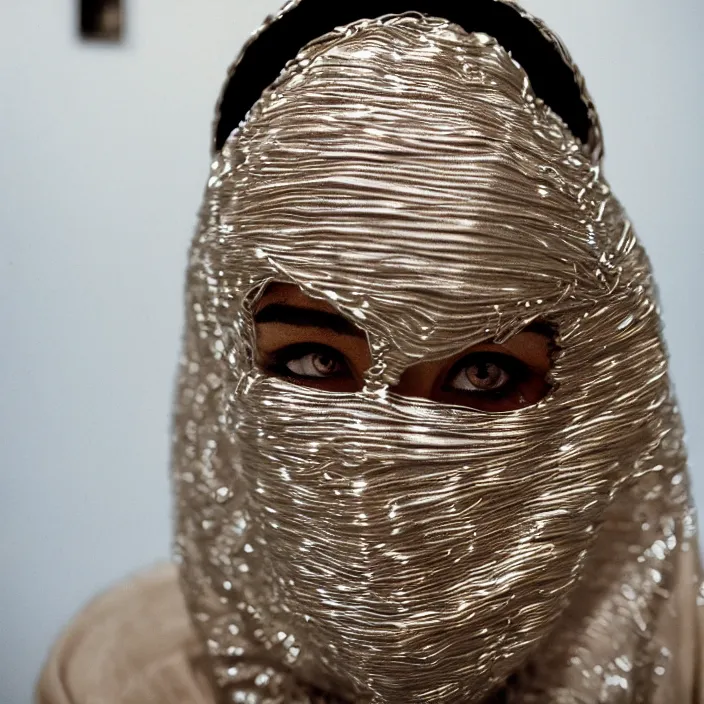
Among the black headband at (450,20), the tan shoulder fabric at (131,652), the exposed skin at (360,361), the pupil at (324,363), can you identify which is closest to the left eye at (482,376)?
the exposed skin at (360,361)

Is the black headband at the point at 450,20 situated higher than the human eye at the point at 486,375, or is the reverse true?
the black headband at the point at 450,20

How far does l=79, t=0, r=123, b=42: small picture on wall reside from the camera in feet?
2.58

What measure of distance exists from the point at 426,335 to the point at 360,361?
0.20 feet

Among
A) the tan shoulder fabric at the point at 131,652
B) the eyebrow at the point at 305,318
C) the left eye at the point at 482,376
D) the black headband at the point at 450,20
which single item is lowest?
the tan shoulder fabric at the point at 131,652

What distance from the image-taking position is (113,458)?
85cm

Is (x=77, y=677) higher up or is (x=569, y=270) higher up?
(x=569, y=270)

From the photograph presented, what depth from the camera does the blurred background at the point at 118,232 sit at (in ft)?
2.56

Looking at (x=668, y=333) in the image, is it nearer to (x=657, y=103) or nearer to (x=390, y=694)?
(x=657, y=103)

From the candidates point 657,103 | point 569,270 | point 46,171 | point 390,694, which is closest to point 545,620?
point 390,694

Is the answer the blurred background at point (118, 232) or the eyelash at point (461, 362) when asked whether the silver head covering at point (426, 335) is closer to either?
the eyelash at point (461, 362)

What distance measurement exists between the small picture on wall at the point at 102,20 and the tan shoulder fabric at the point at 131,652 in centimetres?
63

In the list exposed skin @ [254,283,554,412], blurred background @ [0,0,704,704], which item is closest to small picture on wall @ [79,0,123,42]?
blurred background @ [0,0,704,704]

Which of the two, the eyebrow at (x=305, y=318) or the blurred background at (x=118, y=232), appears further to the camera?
the blurred background at (x=118, y=232)

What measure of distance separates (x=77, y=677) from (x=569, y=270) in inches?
27.0
